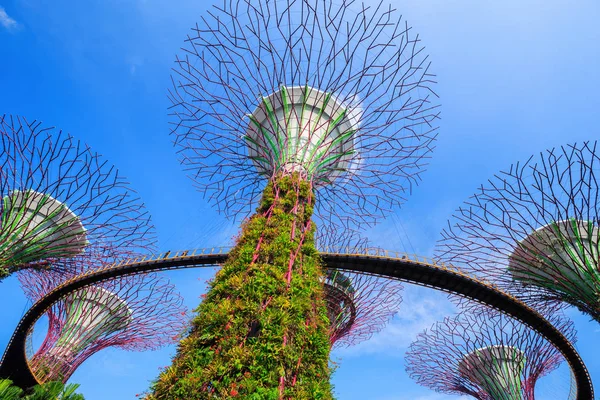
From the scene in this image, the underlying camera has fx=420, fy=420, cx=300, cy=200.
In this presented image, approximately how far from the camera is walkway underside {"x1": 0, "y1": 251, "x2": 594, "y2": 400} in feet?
46.3

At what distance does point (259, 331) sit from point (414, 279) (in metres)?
9.80

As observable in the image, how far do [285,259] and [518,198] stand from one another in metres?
8.36

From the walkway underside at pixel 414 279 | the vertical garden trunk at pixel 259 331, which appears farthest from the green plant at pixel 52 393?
the vertical garden trunk at pixel 259 331

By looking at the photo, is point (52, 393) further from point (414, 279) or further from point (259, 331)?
point (414, 279)

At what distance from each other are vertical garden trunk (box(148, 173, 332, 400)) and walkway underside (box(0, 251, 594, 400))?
18.5 feet

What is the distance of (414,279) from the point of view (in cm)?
1485

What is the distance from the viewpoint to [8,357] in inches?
703

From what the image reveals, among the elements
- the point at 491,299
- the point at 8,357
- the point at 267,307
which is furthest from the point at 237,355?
the point at 8,357

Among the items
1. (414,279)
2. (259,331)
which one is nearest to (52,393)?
(259,331)

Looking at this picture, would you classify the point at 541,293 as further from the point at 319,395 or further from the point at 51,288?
the point at 51,288

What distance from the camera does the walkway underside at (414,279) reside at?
46.3ft

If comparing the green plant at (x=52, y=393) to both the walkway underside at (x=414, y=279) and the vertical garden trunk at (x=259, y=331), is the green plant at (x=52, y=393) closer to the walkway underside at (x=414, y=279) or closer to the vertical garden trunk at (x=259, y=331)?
the walkway underside at (x=414, y=279)

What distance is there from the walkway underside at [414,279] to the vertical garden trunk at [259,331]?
564cm

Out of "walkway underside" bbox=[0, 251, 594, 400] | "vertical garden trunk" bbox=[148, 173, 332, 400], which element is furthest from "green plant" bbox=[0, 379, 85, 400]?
"vertical garden trunk" bbox=[148, 173, 332, 400]
